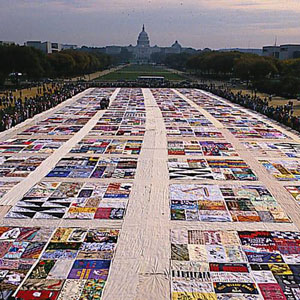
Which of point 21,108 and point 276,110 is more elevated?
point 276,110

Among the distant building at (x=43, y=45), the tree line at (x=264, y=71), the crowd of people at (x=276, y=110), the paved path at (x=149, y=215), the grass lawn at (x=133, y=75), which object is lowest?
the grass lawn at (x=133, y=75)

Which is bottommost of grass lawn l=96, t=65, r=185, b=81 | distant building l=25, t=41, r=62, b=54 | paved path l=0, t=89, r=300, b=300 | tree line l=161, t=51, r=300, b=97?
grass lawn l=96, t=65, r=185, b=81

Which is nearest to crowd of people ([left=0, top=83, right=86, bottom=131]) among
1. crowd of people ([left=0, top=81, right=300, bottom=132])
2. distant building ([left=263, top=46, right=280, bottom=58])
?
crowd of people ([left=0, top=81, right=300, bottom=132])

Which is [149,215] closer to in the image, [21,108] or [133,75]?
[21,108]

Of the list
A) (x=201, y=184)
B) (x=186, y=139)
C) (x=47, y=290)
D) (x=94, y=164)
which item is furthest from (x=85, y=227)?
(x=186, y=139)

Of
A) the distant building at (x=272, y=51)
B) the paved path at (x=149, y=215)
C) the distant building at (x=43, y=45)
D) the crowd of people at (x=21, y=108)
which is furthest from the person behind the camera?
the distant building at (x=43, y=45)

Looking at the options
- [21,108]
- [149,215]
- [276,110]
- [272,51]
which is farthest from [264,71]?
[272,51]

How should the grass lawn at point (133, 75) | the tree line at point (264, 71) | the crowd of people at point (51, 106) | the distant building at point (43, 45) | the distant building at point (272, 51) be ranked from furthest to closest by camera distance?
the distant building at point (43, 45) < the distant building at point (272, 51) < the grass lawn at point (133, 75) < the tree line at point (264, 71) < the crowd of people at point (51, 106)

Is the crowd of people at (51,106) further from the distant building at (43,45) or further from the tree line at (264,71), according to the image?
the distant building at (43,45)

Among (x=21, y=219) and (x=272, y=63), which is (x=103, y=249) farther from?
(x=272, y=63)

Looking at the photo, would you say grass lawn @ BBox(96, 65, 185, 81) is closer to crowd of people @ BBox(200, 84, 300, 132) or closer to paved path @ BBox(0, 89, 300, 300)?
crowd of people @ BBox(200, 84, 300, 132)

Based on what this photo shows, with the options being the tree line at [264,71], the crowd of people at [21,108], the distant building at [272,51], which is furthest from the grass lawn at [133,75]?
the crowd of people at [21,108]
